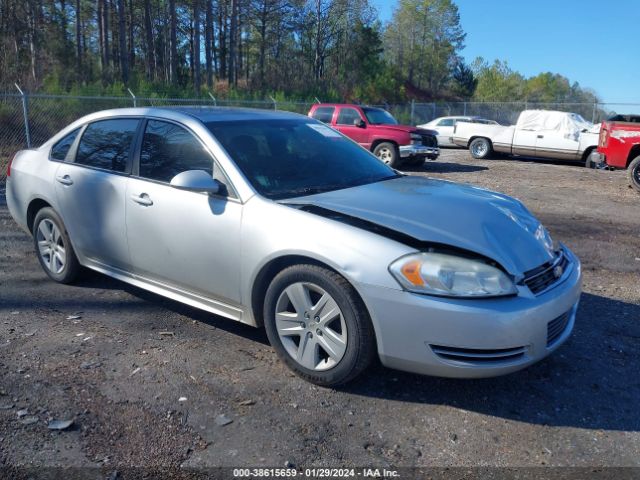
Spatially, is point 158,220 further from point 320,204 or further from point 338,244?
point 338,244

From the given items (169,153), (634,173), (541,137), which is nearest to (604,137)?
(634,173)

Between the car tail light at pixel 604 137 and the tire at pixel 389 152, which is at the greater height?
the car tail light at pixel 604 137

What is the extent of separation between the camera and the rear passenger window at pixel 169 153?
12.7ft

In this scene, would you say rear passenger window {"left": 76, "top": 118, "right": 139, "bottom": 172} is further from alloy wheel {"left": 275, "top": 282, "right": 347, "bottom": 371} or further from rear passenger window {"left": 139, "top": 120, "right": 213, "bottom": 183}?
alloy wheel {"left": 275, "top": 282, "right": 347, "bottom": 371}

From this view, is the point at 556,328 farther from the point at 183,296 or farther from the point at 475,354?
the point at 183,296

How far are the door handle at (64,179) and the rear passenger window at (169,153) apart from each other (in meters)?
0.86

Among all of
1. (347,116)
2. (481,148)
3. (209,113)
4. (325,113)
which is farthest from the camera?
(481,148)

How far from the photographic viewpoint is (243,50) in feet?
167

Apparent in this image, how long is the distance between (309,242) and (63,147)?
9.64 feet

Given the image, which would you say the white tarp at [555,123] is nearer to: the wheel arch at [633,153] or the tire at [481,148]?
the tire at [481,148]

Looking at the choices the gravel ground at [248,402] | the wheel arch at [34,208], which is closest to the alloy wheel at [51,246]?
the wheel arch at [34,208]

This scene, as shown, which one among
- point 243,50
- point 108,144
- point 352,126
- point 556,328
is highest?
point 243,50

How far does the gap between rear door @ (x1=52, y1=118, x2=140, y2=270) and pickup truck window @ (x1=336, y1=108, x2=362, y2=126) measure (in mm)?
11230

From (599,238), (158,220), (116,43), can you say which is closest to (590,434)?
(158,220)
